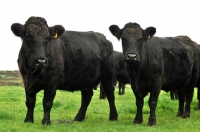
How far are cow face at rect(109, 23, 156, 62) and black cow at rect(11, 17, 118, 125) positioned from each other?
150 cm

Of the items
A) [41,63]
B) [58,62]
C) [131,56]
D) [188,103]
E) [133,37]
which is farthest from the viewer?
[188,103]

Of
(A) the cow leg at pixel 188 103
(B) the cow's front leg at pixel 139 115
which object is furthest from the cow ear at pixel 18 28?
(A) the cow leg at pixel 188 103

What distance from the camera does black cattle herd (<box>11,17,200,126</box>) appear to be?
9.08 metres

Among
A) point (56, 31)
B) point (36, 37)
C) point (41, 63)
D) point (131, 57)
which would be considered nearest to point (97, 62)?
point (131, 57)

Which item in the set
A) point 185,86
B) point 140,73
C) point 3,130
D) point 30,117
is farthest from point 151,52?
point 3,130

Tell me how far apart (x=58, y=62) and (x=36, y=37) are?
1.18 meters

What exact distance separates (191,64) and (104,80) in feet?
11.5

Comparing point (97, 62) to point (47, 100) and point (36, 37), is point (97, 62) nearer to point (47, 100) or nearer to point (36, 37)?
point (47, 100)

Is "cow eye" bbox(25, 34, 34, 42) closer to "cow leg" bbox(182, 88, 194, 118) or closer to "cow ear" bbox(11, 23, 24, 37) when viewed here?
"cow ear" bbox(11, 23, 24, 37)

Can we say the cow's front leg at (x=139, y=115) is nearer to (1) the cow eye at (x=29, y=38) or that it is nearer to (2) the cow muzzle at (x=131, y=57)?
(2) the cow muzzle at (x=131, y=57)

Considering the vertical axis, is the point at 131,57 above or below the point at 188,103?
above

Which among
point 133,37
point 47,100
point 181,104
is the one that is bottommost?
point 181,104

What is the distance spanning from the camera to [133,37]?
33.2ft

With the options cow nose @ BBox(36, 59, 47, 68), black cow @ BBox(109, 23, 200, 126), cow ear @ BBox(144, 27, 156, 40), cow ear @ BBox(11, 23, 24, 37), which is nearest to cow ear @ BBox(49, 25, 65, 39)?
cow ear @ BBox(11, 23, 24, 37)
